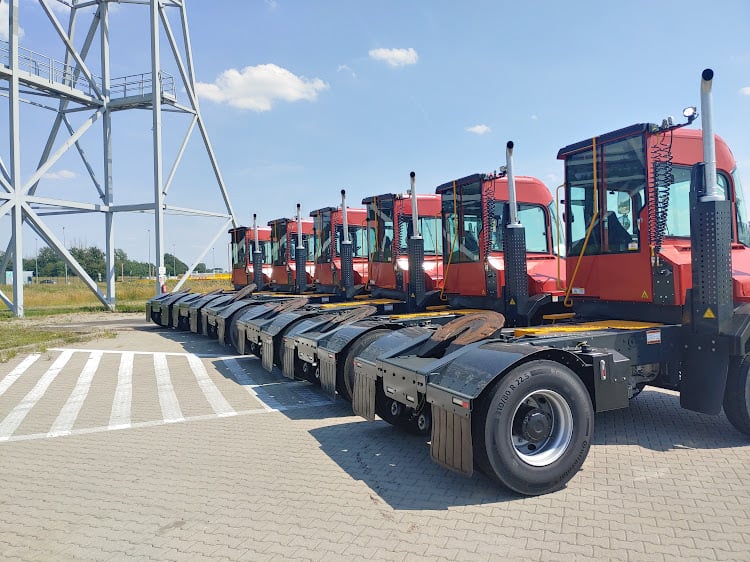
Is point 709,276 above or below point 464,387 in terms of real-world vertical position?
above

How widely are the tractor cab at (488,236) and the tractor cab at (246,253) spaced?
1039 centimetres

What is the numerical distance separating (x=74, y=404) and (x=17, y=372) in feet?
11.5

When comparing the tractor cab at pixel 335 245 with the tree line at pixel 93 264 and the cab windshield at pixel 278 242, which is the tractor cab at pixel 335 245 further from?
the tree line at pixel 93 264

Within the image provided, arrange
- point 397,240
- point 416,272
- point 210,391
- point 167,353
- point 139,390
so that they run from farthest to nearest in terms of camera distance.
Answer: point 167,353
point 397,240
point 416,272
point 139,390
point 210,391

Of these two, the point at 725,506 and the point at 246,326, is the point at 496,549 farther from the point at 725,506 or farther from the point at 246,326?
the point at 246,326

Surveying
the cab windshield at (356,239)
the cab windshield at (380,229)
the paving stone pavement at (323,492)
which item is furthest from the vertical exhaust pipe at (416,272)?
the cab windshield at (356,239)

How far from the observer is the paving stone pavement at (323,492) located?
3619mm

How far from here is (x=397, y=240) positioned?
10.8 metres

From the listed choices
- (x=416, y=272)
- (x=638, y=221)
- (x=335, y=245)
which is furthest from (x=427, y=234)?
(x=638, y=221)

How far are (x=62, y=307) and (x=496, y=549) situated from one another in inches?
1159

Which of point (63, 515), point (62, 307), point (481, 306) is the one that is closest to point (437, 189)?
point (481, 306)

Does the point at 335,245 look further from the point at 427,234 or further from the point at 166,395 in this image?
the point at 166,395

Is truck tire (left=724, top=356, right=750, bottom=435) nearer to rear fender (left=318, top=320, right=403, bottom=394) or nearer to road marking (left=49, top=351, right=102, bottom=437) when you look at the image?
rear fender (left=318, top=320, right=403, bottom=394)

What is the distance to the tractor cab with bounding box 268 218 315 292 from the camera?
16.3 meters
